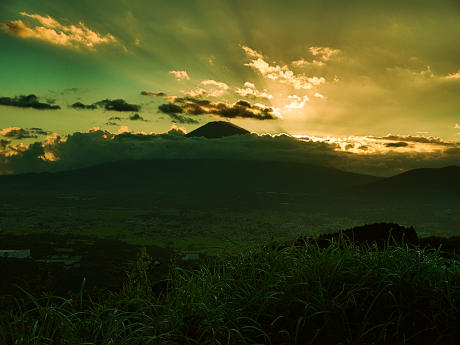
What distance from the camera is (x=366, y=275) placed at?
3859mm

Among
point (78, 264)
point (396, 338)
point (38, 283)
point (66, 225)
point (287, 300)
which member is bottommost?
point (66, 225)

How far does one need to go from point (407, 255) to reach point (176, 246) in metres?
107

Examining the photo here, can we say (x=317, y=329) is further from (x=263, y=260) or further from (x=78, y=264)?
(x=78, y=264)

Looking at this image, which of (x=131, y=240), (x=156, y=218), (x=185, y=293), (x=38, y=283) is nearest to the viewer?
(x=185, y=293)

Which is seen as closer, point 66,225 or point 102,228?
point 102,228

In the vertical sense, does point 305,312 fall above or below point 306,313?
above

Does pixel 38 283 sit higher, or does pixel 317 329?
pixel 317 329

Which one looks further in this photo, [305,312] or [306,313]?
[306,313]

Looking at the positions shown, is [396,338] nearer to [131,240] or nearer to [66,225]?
[131,240]

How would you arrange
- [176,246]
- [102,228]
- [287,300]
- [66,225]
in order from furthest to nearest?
[66,225]
[102,228]
[176,246]
[287,300]

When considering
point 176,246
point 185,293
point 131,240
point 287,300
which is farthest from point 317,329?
point 131,240

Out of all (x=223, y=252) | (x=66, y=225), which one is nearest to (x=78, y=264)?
(x=223, y=252)

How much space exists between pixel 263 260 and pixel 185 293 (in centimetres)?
120

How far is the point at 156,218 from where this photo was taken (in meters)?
185
